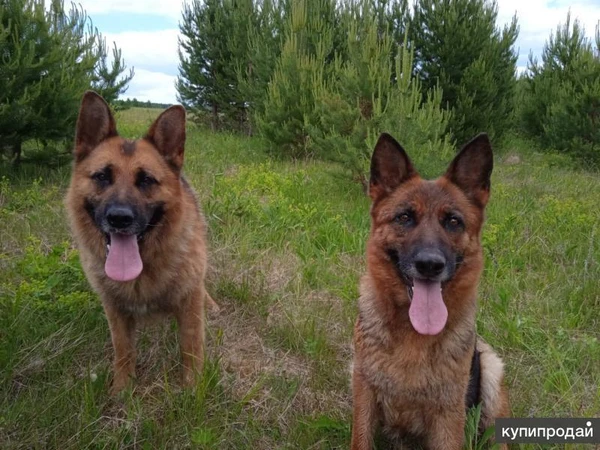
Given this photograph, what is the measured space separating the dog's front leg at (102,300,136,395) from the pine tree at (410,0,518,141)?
11782 millimetres

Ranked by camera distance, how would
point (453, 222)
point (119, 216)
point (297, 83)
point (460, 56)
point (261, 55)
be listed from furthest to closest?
point (261, 55), point (460, 56), point (297, 83), point (119, 216), point (453, 222)

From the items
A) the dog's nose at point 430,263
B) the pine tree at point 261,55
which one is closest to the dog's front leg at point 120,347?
the dog's nose at point 430,263

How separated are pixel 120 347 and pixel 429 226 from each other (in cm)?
196

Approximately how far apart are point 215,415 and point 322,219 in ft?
10.6

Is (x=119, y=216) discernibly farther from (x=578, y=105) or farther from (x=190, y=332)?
(x=578, y=105)

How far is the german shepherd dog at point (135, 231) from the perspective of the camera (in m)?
2.68

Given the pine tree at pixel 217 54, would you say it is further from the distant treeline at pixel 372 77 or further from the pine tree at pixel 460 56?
the pine tree at pixel 460 56

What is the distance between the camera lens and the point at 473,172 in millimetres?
2533

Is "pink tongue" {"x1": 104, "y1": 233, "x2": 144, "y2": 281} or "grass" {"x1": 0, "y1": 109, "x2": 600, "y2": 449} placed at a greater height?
"pink tongue" {"x1": 104, "y1": 233, "x2": 144, "y2": 281}

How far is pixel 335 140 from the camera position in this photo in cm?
725

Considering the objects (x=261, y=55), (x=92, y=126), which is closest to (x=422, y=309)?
(x=92, y=126)

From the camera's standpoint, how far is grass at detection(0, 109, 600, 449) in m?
2.43

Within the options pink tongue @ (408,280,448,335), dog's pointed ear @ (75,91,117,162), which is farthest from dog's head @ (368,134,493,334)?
dog's pointed ear @ (75,91,117,162)

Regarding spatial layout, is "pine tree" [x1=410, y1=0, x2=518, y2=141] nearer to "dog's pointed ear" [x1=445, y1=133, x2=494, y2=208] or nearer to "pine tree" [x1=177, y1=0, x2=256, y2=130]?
"pine tree" [x1=177, y1=0, x2=256, y2=130]
